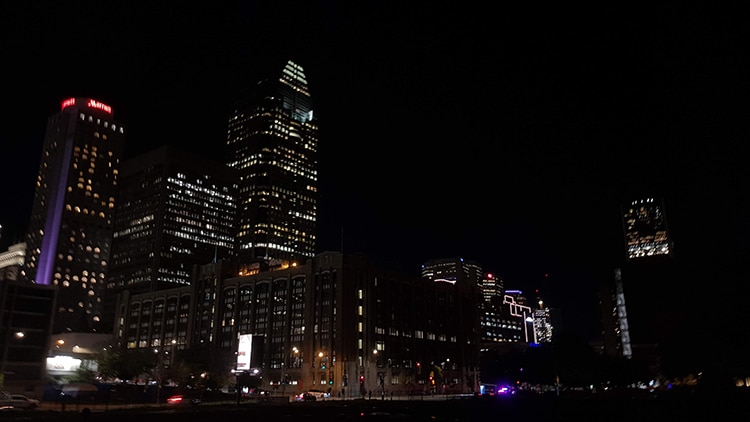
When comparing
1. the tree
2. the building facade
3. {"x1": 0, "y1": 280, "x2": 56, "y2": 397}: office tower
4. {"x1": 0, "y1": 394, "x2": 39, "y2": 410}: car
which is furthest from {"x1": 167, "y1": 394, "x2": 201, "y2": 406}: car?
the building facade

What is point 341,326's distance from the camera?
5989 inches

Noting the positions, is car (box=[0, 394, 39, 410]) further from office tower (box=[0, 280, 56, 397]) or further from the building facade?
the building facade

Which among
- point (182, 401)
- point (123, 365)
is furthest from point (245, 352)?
point (123, 365)

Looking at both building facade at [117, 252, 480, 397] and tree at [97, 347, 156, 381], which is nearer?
tree at [97, 347, 156, 381]

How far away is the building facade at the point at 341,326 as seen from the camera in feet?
500

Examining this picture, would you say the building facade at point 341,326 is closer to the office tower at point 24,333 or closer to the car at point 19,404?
the office tower at point 24,333

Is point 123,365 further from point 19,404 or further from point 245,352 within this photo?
point 19,404

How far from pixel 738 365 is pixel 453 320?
132212 mm

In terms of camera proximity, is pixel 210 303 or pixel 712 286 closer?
pixel 712 286

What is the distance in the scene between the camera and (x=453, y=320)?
192 m

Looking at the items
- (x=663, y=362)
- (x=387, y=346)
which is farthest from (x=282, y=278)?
(x=663, y=362)

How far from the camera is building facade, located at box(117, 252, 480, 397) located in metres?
152

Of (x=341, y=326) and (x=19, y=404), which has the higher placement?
(x=341, y=326)

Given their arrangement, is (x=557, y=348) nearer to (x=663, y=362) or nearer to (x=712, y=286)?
(x=663, y=362)
